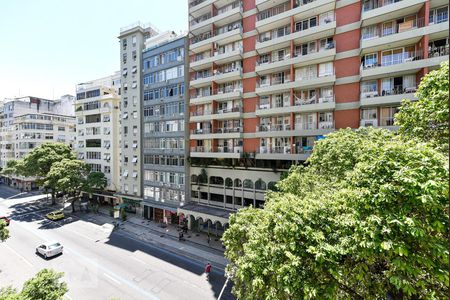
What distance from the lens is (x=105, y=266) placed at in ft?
68.6

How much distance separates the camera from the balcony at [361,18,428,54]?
17.3 meters

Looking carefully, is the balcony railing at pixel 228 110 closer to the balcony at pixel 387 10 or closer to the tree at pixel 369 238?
the balcony at pixel 387 10

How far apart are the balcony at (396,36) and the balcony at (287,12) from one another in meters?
5.50

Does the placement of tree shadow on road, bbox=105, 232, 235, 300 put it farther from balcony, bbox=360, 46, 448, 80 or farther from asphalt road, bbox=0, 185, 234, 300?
balcony, bbox=360, 46, 448, 80

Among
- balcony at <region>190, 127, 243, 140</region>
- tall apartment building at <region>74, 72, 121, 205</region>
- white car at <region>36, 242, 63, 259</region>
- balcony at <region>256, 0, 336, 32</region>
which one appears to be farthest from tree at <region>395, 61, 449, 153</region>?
tall apartment building at <region>74, 72, 121, 205</region>

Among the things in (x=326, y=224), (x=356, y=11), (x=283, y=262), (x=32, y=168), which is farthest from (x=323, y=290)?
(x=32, y=168)

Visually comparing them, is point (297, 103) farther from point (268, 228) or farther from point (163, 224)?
point (163, 224)

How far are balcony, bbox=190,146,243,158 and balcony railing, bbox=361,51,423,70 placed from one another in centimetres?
1635

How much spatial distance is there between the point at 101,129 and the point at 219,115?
93.5 feet

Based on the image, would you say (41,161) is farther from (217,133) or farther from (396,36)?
(396,36)

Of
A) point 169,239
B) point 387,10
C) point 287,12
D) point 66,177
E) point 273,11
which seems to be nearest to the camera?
point 387,10

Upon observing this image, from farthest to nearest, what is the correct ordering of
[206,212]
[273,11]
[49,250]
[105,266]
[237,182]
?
[237,182] → [206,212] → [273,11] → [49,250] → [105,266]

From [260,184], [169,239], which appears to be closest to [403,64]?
[260,184]

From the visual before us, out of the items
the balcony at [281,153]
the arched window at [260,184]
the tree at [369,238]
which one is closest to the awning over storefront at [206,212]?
the arched window at [260,184]
